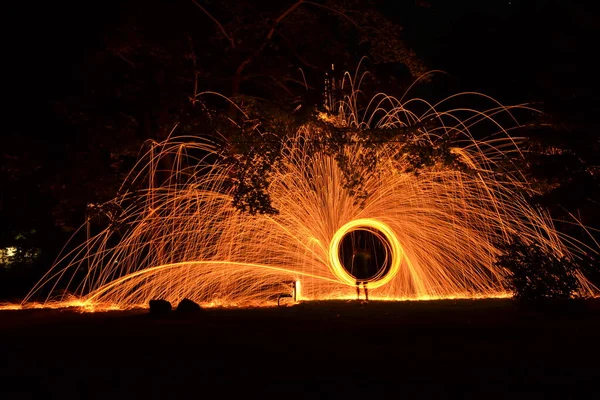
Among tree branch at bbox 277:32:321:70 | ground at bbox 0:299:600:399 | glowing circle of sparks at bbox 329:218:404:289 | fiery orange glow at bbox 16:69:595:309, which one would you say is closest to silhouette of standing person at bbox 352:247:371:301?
fiery orange glow at bbox 16:69:595:309

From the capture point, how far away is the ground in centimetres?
612

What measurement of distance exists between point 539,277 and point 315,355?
5.30m

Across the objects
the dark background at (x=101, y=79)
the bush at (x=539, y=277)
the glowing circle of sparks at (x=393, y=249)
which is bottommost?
the bush at (x=539, y=277)

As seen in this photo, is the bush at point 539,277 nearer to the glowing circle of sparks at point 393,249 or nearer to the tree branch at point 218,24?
the glowing circle of sparks at point 393,249

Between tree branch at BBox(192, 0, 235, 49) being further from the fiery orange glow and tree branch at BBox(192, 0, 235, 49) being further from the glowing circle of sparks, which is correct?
the glowing circle of sparks

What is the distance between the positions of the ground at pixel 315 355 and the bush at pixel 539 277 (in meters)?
0.29

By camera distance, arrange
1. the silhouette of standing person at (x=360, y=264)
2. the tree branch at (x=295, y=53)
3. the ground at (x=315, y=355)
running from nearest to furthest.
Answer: the ground at (x=315, y=355)
the silhouette of standing person at (x=360, y=264)
the tree branch at (x=295, y=53)

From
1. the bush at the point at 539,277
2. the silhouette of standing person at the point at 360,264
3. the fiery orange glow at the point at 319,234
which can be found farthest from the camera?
the silhouette of standing person at the point at 360,264

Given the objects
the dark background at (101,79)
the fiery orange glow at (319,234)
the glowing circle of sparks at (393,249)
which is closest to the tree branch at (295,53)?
the dark background at (101,79)

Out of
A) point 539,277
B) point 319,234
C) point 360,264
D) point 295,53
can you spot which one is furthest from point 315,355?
point 295,53

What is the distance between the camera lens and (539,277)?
443 inches

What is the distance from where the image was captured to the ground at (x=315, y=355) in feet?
20.1

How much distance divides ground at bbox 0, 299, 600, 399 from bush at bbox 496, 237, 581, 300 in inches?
11.3

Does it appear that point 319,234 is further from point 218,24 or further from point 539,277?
point 218,24
